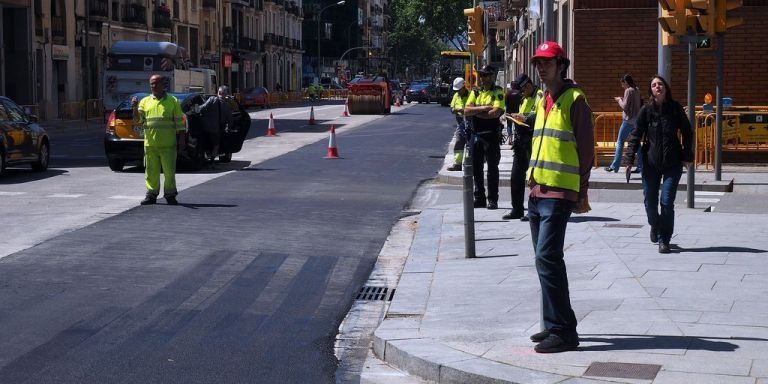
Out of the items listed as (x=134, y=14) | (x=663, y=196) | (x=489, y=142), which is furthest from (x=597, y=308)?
(x=134, y=14)

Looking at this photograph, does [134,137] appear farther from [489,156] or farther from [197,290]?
[197,290]

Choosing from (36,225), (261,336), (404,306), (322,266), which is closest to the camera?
(261,336)

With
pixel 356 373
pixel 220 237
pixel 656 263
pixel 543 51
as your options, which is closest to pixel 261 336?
pixel 356 373

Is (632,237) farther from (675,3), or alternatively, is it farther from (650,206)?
(675,3)

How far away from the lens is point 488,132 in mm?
15477

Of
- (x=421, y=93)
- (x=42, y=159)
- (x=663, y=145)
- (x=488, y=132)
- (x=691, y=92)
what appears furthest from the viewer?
(x=421, y=93)

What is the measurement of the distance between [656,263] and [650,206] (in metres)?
1.31

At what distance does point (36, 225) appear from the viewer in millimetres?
13977

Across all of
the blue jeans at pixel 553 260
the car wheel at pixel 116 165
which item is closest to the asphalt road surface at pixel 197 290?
Answer: the blue jeans at pixel 553 260

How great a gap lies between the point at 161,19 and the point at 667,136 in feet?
206

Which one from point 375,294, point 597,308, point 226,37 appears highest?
point 226,37

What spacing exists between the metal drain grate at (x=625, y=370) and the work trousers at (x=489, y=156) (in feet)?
28.5

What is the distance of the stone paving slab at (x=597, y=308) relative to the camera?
22.3 feet

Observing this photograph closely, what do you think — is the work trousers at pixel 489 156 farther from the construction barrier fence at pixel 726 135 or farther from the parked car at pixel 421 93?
the parked car at pixel 421 93
